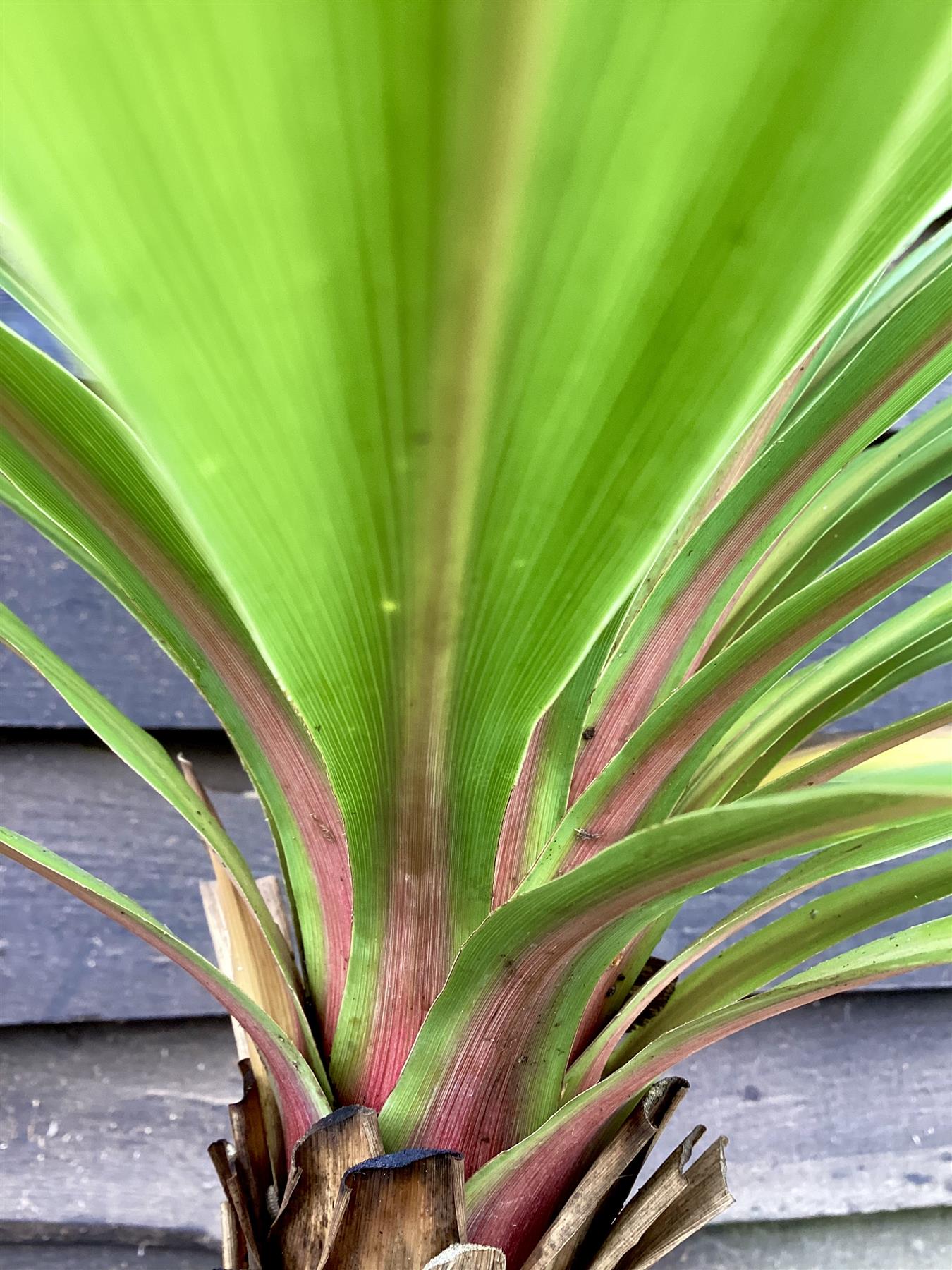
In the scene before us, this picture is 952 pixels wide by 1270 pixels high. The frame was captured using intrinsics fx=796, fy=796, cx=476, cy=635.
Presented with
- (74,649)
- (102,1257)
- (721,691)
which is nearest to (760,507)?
(721,691)

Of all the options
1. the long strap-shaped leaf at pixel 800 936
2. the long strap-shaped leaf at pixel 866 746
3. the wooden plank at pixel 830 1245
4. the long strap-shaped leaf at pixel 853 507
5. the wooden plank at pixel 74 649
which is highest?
the wooden plank at pixel 74 649

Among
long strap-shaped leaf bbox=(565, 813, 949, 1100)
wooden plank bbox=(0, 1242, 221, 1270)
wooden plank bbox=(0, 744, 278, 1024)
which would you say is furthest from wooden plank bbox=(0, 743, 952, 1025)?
long strap-shaped leaf bbox=(565, 813, 949, 1100)

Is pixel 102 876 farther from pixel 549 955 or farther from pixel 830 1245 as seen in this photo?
pixel 830 1245

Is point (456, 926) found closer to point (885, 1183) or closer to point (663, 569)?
point (663, 569)

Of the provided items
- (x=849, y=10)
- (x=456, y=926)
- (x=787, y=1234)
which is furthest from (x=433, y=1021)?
(x=787, y=1234)

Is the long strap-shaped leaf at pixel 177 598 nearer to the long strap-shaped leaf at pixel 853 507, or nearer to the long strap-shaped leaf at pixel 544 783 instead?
the long strap-shaped leaf at pixel 544 783

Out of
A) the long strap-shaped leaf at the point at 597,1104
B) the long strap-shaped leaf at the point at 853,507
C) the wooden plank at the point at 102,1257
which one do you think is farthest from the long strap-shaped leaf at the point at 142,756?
the wooden plank at the point at 102,1257

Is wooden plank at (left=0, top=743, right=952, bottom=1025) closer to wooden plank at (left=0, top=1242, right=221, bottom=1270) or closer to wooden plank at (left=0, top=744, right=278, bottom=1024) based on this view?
wooden plank at (left=0, top=744, right=278, bottom=1024)
